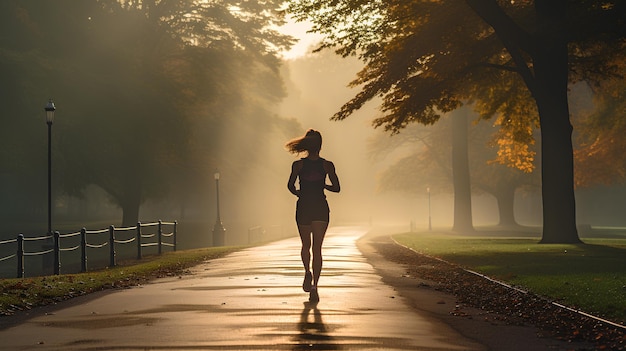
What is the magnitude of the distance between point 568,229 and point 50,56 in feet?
88.9

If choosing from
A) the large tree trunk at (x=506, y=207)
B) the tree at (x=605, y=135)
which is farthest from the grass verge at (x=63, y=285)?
the large tree trunk at (x=506, y=207)

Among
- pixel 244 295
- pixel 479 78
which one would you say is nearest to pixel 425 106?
pixel 479 78

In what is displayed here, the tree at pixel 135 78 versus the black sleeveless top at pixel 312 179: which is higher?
the tree at pixel 135 78

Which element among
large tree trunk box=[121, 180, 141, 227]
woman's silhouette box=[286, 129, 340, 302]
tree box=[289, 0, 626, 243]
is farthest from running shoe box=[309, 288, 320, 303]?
large tree trunk box=[121, 180, 141, 227]

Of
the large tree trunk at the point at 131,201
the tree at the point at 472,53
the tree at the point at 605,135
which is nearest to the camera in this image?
the tree at the point at 472,53

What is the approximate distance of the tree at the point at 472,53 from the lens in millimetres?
30609

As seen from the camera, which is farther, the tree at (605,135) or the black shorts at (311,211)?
the tree at (605,135)

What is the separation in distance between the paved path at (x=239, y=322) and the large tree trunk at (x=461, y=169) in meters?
43.8

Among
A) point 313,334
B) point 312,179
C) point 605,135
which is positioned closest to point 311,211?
point 312,179

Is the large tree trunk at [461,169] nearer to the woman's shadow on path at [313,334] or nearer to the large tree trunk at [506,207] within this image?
the large tree trunk at [506,207]

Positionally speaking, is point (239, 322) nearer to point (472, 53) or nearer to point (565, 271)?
point (565, 271)

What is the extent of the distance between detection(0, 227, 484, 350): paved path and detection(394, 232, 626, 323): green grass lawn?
2.35 m

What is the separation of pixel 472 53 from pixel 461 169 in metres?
30.0

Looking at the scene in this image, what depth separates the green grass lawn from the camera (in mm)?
14062
